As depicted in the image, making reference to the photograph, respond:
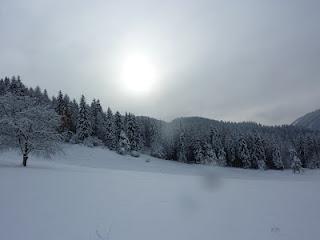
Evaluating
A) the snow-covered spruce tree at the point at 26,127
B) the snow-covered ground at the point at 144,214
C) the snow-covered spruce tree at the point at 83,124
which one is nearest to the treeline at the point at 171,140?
the snow-covered spruce tree at the point at 83,124

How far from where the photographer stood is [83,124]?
69062mm

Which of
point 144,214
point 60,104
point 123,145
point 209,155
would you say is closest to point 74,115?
point 60,104

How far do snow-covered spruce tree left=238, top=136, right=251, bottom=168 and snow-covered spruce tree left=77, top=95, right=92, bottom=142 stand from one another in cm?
4251

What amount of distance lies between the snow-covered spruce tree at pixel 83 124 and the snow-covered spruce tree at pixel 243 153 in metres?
42.5

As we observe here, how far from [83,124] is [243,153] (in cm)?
4485

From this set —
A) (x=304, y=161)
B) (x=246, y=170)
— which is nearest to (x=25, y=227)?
(x=246, y=170)

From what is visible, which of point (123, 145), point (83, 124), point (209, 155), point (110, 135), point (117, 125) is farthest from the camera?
point (117, 125)

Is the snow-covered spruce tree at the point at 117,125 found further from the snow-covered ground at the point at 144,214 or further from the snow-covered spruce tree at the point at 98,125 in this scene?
the snow-covered ground at the point at 144,214

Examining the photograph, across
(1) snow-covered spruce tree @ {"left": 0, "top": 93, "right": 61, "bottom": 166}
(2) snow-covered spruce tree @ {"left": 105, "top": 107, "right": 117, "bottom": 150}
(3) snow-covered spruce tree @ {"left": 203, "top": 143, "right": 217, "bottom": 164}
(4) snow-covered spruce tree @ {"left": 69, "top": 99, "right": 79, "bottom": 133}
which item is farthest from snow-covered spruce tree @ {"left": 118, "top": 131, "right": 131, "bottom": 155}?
(1) snow-covered spruce tree @ {"left": 0, "top": 93, "right": 61, "bottom": 166}

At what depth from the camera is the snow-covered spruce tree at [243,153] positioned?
7742 centimetres

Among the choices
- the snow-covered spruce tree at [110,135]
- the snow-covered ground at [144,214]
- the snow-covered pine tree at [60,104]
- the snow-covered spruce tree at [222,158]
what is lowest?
the snow-covered ground at [144,214]

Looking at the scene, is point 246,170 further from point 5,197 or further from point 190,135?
point 5,197

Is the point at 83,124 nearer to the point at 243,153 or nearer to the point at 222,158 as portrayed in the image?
the point at 222,158

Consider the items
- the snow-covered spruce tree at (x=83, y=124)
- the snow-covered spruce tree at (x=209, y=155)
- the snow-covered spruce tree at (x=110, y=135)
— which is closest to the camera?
the snow-covered spruce tree at (x=83, y=124)
